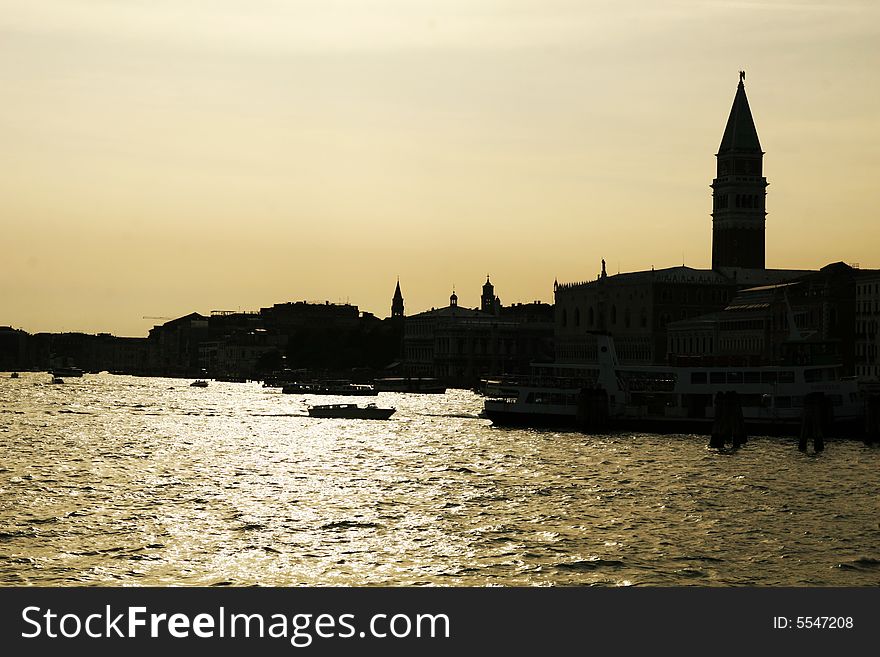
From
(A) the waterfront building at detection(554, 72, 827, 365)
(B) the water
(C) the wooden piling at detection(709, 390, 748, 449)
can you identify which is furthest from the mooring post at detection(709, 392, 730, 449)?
(A) the waterfront building at detection(554, 72, 827, 365)

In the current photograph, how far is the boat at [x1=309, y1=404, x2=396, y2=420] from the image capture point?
11581 cm

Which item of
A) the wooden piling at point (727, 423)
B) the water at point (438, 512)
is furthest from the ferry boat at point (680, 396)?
the wooden piling at point (727, 423)

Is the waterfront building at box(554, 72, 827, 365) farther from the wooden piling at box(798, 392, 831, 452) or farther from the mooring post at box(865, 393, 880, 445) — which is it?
the wooden piling at box(798, 392, 831, 452)

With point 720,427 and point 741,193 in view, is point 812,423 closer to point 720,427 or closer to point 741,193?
point 720,427

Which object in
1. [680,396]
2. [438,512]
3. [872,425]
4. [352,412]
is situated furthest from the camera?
[352,412]

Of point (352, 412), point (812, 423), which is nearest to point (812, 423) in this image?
point (812, 423)

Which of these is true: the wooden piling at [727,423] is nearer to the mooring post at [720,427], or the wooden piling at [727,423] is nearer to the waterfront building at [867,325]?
the mooring post at [720,427]

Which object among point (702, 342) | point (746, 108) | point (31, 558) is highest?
point (746, 108)

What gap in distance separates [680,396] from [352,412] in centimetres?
3671

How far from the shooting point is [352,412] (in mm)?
119188

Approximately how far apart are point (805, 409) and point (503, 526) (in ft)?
122
